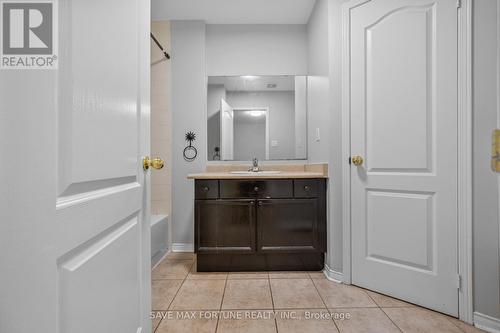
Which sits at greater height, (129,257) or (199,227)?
(129,257)

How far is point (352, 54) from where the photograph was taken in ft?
6.58

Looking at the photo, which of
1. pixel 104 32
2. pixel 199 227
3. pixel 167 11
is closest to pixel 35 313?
pixel 104 32

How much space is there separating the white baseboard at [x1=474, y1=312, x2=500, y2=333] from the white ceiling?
2.76 m

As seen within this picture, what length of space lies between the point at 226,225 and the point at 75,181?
5.87 ft

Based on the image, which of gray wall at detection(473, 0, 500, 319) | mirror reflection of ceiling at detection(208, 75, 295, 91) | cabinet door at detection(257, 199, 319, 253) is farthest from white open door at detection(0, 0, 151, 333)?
mirror reflection of ceiling at detection(208, 75, 295, 91)

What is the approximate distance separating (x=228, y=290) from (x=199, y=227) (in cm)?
57

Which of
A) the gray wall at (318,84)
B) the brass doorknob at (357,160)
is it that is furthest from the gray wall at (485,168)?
the gray wall at (318,84)

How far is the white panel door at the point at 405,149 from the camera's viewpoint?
164 cm

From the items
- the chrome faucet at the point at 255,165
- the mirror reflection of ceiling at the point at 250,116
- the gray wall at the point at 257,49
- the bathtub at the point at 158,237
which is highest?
the gray wall at the point at 257,49

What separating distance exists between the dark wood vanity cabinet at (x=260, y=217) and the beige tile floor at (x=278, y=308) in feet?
0.77

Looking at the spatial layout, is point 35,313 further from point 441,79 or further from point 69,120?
point 441,79

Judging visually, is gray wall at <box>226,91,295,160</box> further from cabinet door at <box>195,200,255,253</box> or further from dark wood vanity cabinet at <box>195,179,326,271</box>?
cabinet door at <box>195,200,255,253</box>

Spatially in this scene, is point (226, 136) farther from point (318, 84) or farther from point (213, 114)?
point (318, 84)

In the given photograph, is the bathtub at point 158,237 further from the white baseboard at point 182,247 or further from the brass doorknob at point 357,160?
the brass doorknob at point 357,160
